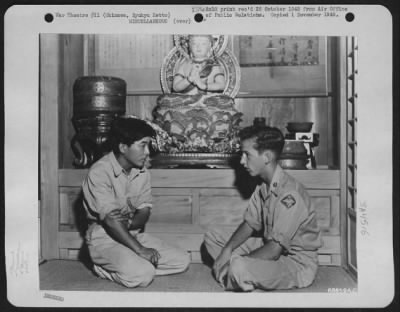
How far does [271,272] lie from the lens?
4.04ft

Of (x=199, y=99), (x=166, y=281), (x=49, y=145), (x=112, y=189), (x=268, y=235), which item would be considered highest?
(x=199, y=99)

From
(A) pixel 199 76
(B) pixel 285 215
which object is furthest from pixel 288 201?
(A) pixel 199 76

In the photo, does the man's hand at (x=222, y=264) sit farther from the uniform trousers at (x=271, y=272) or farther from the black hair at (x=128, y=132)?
the black hair at (x=128, y=132)

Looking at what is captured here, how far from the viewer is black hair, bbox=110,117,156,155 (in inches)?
52.7

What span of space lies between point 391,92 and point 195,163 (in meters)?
0.58

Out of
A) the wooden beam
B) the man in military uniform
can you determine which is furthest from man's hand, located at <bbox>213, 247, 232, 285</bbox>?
the wooden beam

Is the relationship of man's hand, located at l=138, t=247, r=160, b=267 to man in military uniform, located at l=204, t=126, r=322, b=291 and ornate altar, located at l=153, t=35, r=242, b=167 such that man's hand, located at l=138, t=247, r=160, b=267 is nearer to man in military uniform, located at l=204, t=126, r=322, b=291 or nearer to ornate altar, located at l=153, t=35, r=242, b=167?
man in military uniform, located at l=204, t=126, r=322, b=291

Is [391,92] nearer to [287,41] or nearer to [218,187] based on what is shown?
[287,41]

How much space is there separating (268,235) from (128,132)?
1.50ft

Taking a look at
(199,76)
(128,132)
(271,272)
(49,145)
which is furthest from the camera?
(199,76)

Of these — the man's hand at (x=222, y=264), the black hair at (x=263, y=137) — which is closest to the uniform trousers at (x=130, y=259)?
the man's hand at (x=222, y=264)

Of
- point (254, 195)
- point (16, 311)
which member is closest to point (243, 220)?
point (254, 195)

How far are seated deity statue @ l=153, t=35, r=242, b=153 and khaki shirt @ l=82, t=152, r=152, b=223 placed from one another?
0.17 m

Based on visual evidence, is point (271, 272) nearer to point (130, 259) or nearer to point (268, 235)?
point (268, 235)
